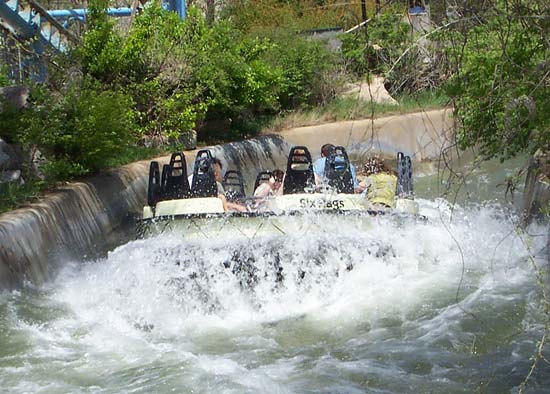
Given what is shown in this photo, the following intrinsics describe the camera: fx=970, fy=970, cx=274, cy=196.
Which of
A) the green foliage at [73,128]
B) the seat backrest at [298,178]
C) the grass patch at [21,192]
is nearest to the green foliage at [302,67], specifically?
the green foliage at [73,128]

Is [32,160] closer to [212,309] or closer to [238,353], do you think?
[212,309]

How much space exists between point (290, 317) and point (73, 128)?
190 inches

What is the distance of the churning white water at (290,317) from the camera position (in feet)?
25.3

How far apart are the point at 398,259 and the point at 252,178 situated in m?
7.79

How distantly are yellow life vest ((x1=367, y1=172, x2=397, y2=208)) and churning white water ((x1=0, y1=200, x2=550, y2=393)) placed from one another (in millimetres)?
823

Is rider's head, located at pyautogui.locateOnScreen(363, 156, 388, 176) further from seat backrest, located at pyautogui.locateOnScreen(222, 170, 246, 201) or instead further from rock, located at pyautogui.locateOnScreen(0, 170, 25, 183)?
rock, located at pyautogui.locateOnScreen(0, 170, 25, 183)

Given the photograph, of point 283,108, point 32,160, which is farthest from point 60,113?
point 283,108

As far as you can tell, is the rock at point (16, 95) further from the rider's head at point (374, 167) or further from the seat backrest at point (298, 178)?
the rider's head at point (374, 167)

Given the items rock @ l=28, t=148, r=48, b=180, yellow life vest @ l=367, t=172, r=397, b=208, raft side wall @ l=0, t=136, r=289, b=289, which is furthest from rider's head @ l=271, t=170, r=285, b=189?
rock @ l=28, t=148, r=48, b=180

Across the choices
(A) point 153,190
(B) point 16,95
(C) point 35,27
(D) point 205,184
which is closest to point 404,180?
(D) point 205,184

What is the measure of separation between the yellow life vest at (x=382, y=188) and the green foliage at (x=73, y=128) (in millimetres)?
3646

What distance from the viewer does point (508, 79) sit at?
5.59 meters

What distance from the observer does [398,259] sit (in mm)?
10906

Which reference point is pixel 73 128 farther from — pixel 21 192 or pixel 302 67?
pixel 302 67
